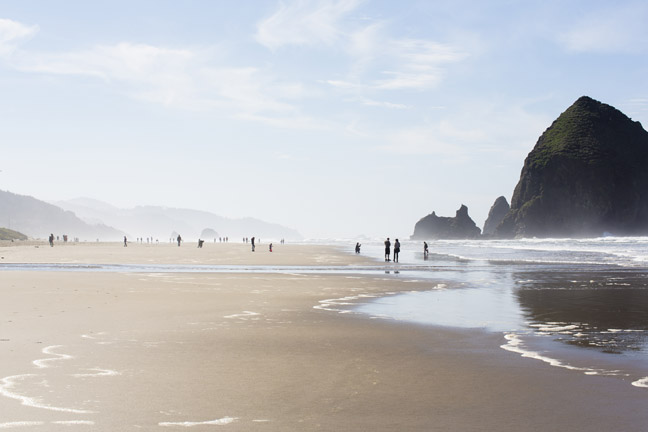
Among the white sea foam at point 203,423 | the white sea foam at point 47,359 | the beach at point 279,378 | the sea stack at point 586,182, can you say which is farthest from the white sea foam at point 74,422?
the sea stack at point 586,182

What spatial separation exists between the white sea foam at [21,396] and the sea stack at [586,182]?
169343mm

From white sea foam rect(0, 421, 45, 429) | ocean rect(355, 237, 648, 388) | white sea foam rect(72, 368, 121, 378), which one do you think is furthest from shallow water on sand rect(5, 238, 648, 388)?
white sea foam rect(0, 421, 45, 429)

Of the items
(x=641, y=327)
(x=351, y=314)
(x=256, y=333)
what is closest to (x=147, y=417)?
(x=256, y=333)

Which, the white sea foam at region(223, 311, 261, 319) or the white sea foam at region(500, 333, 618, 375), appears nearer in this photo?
the white sea foam at region(500, 333, 618, 375)

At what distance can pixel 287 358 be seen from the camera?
29.9 ft

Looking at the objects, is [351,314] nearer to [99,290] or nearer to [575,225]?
[99,290]

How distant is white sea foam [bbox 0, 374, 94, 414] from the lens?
6.15 m

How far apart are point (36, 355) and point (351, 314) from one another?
310 inches

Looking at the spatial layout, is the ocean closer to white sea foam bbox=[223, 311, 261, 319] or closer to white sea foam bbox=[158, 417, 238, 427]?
white sea foam bbox=[223, 311, 261, 319]

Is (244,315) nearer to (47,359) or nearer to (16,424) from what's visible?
(47,359)

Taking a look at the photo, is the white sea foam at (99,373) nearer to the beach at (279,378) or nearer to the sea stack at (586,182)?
the beach at (279,378)

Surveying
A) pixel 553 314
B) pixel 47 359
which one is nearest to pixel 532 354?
pixel 553 314

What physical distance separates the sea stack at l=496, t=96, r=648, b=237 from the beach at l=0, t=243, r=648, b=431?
164m

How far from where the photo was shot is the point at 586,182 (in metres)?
165
